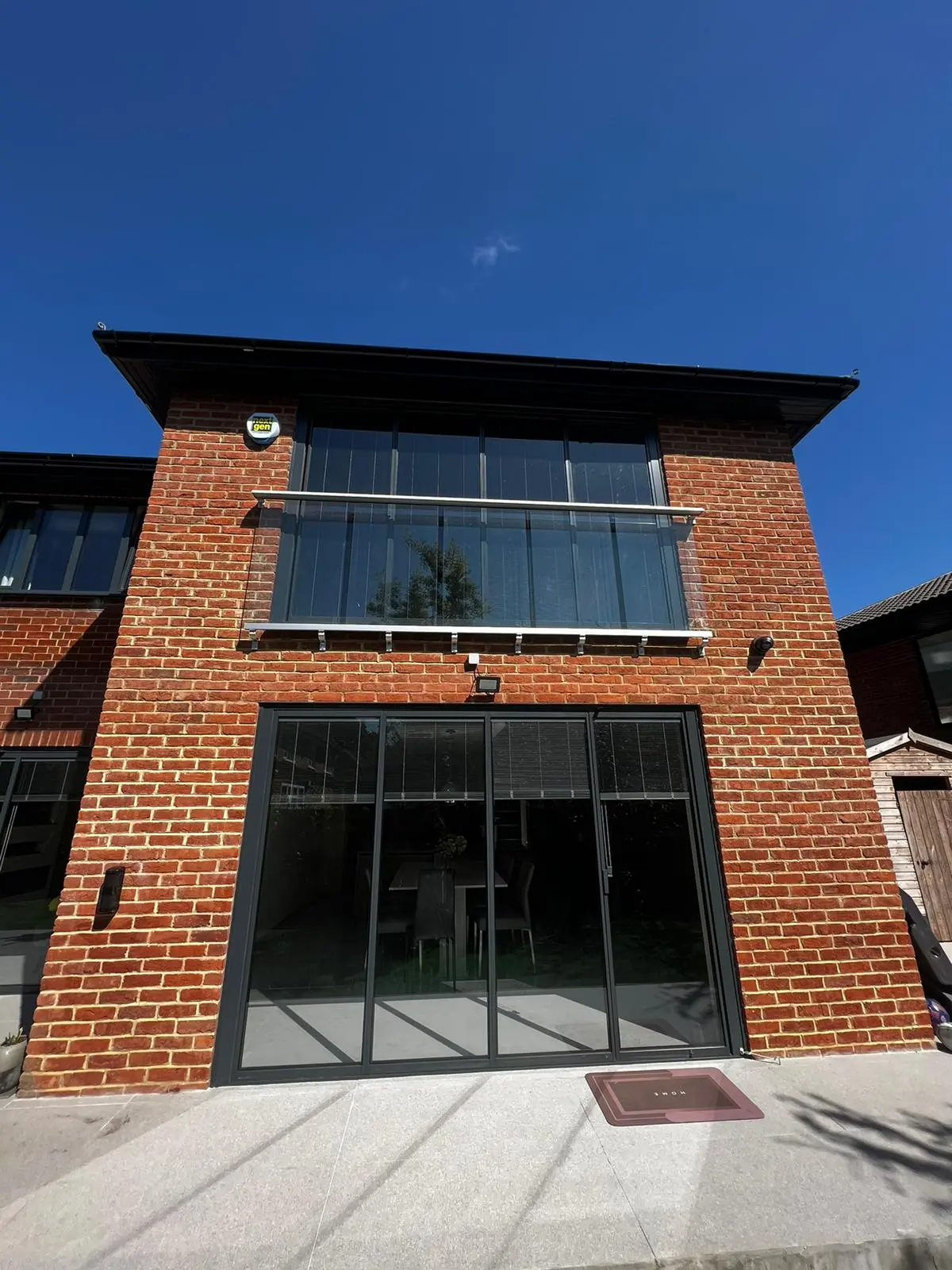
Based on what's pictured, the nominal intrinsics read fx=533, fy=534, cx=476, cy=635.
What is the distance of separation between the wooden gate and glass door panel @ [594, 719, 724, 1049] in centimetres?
484

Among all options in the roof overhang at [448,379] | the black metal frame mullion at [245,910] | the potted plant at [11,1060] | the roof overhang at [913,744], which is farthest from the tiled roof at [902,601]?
the potted plant at [11,1060]

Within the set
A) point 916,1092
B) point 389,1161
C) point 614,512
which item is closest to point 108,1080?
point 389,1161

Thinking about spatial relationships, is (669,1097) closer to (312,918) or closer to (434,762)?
(434,762)

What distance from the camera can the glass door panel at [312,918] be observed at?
395cm

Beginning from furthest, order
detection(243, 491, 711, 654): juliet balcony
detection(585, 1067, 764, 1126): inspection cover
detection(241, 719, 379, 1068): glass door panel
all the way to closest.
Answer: detection(243, 491, 711, 654): juliet balcony, detection(241, 719, 379, 1068): glass door panel, detection(585, 1067, 764, 1126): inspection cover

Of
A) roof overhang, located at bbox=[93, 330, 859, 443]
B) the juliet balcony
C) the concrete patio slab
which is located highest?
roof overhang, located at bbox=[93, 330, 859, 443]

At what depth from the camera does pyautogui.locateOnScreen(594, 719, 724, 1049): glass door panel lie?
410cm

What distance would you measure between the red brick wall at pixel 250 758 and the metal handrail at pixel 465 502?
238 mm

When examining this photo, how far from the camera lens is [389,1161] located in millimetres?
2703

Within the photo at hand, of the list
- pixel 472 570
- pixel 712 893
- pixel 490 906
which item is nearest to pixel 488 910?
pixel 490 906

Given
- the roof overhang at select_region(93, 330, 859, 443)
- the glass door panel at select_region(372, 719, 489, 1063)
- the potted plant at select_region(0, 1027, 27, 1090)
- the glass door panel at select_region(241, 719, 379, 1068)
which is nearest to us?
the potted plant at select_region(0, 1027, 27, 1090)

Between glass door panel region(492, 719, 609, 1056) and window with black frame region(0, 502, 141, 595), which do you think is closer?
glass door panel region(492, 719, 609, 1056)

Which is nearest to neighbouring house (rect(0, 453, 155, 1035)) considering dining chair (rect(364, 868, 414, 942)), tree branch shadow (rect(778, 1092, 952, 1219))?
dining chair (rect(364, 868, 414, 942))

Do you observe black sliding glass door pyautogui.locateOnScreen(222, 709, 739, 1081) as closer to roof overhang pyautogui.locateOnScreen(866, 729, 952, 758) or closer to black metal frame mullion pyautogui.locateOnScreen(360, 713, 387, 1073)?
black metal frame mullion pyautogui.locateOnScreen(360, 713, 387, 1073)
